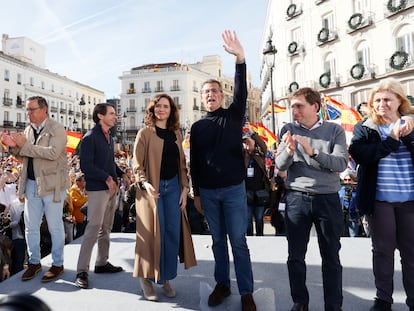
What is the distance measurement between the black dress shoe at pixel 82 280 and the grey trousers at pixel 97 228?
4 centimetres

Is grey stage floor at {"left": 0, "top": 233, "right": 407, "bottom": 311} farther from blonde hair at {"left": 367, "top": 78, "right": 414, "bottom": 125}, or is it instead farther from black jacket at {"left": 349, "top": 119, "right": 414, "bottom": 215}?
blonde hair at {"left": 367, "top": 78, "right": 414, "bottom": 125}

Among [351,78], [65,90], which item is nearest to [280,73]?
[351,78]

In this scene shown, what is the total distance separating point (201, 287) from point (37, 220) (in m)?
2.00

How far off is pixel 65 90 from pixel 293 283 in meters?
63.3

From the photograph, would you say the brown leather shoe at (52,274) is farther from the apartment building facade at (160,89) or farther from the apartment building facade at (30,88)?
the apartment building facade at (160,89)

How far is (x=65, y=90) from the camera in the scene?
58.9 m

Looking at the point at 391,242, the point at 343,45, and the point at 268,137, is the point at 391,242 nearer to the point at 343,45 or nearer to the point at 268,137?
the point at 268,137

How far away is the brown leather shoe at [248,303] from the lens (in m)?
2.73

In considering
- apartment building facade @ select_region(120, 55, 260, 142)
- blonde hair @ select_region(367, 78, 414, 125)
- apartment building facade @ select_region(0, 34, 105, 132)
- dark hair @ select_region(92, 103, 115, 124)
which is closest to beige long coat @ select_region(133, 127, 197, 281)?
dark hair @ select_region(92, 103, 115, 124)

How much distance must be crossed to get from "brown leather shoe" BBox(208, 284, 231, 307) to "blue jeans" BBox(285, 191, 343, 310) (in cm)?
63

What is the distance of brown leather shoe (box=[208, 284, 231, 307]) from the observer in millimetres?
2895

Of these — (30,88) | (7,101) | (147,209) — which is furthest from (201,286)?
(30,88)

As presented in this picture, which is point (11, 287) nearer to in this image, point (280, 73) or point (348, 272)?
point (348, 272)

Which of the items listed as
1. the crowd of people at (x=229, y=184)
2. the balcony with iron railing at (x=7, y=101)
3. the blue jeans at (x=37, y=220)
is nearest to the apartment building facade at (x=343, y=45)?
the crowd of people at (x=229, y=184)
